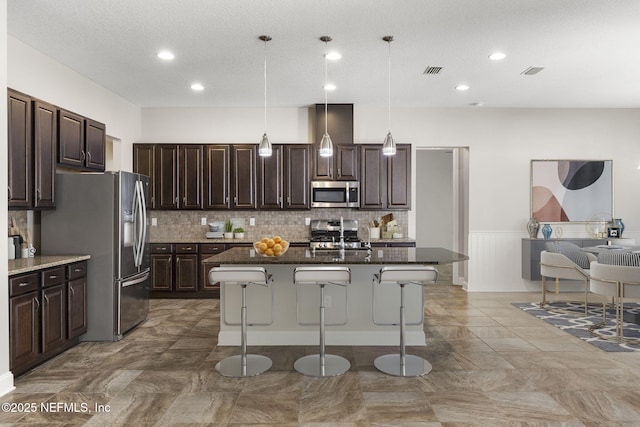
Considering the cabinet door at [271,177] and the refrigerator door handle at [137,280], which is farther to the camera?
the cabinet door at [271,177]

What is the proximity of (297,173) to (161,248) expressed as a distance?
2310 millimetres

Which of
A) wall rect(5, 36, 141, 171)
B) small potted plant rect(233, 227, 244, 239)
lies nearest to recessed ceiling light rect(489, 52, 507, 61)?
small potted plant rect(233, 227, 244, 239)

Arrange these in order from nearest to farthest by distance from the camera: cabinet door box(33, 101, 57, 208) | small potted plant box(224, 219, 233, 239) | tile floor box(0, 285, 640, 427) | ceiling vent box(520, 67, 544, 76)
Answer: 1. tile floor box(0, 285, 640, 427)
2. cabinet door box(33, 101, 57, 208)
3. ceiling vent box(520, 67, 544, 76)
4. small potted plant box(224, 219, 233, 239)

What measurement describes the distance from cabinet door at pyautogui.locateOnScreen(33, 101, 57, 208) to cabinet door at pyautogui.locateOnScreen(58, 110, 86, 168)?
0.29ft

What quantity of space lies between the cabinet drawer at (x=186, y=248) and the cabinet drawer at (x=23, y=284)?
9.40 ft

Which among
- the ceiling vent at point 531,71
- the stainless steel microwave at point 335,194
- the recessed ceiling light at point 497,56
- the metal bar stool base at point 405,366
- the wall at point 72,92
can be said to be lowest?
the metal bar stool base at point 405,366

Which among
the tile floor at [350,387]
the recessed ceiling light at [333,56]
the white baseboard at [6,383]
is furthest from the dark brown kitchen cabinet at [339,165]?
the white baseboard at [6,383]

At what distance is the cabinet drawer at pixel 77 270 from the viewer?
4082 mm

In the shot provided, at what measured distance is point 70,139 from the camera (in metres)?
4.48

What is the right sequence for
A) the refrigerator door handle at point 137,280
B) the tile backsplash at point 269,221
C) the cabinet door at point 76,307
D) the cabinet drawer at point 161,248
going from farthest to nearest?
the tile backsplash at point 269,221
the cabinet drawer at point 161,248
the refrigerator door handle at point 137,280
the cabinet door at point 76,307

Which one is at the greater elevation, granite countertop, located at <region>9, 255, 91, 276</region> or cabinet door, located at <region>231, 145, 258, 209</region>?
cabinet door, located at <region>231, 145, 258, 209</region>

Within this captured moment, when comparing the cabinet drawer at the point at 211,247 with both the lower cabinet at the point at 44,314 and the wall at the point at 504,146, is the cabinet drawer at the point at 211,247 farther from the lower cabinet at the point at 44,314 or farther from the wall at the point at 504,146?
the lower cabinet at the point at 44,314

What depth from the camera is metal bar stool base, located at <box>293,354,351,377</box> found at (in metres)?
3.51

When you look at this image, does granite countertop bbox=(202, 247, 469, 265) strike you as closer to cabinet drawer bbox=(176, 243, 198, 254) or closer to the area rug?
the area rug
